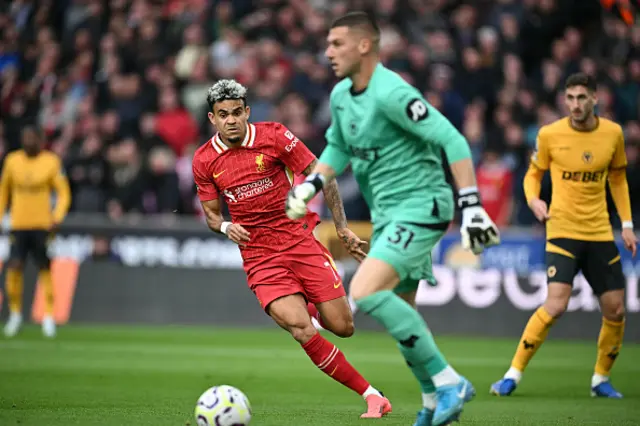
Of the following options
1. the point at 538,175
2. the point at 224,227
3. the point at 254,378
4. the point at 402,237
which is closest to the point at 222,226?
the point at 224,227

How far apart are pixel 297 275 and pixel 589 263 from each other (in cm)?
314

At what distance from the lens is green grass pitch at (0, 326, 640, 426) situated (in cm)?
866

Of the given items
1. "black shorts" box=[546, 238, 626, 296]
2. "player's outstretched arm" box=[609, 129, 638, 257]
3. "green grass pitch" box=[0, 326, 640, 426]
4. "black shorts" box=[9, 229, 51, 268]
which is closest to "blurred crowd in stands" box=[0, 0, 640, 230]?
"black shorts" box=[9, 229, 51, 268]

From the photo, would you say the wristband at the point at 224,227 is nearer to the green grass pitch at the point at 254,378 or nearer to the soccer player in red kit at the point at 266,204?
the soccer player in red kit at the point at 266,204

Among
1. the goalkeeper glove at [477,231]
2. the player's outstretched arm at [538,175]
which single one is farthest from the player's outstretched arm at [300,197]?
the player's outstretched arm at [538,175]

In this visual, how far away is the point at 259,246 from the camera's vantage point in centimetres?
920

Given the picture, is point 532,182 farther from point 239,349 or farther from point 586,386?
point 239,349

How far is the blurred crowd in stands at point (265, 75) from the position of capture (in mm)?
19281

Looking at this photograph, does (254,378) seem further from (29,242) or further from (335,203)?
(29,242)

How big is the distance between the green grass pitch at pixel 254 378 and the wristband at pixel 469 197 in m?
2.16

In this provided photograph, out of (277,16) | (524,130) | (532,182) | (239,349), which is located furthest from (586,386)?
(277,16)

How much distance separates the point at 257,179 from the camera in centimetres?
916

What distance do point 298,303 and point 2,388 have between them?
3.25 m

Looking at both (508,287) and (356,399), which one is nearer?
(356,399)
